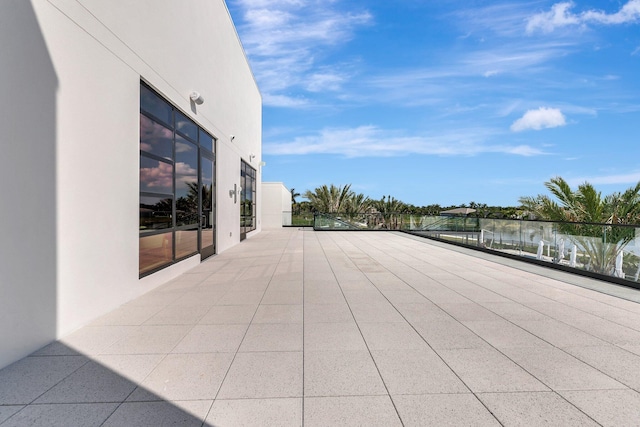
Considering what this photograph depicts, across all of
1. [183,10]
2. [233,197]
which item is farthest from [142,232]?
[233,197]

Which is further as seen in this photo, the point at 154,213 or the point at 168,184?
the point at 168,184

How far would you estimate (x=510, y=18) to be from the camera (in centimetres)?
1023

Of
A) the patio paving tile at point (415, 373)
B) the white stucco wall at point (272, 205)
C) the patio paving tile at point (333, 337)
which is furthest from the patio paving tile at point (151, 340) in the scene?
the white stucco wall at point (272, 205)

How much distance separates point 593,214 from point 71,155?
10.4 m

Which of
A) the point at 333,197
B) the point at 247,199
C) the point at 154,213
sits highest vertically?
the point at 333,197

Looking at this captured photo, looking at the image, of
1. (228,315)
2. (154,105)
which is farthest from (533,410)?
(154,105)

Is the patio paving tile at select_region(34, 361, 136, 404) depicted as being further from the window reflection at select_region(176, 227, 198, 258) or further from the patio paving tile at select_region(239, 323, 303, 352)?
the window reflection at select_region(176, 227, 198, 258)

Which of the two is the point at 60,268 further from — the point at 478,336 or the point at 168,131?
the point at 478,336

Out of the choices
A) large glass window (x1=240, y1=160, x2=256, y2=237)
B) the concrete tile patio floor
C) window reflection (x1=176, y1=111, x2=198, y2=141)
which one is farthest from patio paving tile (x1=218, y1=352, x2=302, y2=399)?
large glass window (x1=240, y1=160, x2=256, y2=237)

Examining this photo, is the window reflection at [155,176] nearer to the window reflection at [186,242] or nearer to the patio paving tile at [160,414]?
the window reflection at [186,242]

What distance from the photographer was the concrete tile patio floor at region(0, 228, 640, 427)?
185cm

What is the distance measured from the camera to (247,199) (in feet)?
44.7

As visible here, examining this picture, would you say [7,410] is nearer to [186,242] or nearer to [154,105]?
[154,105]

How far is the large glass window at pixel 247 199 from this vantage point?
1250 cm
